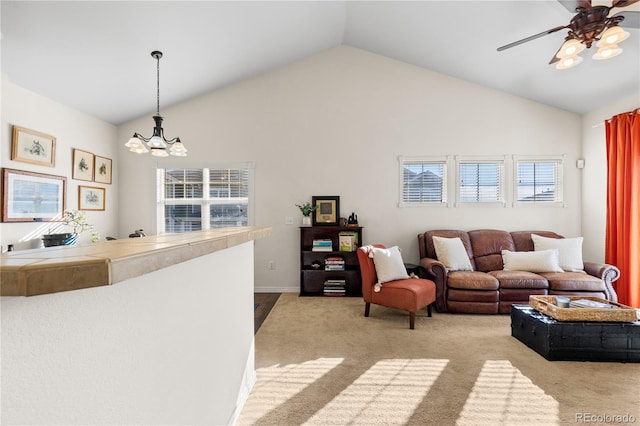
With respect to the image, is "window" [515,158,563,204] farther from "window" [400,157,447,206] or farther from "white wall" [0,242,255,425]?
"white wall" [0,242,255,425]

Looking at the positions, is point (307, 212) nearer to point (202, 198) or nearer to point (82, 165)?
point (202, 198)

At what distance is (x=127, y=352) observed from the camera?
2.61 ft

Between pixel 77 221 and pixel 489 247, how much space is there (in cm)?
558

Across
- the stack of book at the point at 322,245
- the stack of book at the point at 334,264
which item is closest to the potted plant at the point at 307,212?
the stack of book at the point at 322,245

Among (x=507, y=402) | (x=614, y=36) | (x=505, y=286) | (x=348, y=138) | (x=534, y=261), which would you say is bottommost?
(x=507, y=402)

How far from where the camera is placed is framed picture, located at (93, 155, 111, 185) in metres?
4.45

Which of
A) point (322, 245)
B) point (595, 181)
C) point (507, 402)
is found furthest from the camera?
point (322, 245)

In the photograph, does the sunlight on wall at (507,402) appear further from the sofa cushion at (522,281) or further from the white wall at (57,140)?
the white wall at (57,140)

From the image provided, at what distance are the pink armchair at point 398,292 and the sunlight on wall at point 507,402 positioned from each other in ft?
3.19

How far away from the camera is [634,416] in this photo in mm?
1811

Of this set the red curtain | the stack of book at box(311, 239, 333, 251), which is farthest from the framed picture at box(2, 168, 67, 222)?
the red curtain

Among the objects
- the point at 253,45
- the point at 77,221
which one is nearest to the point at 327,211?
the point at 253,45

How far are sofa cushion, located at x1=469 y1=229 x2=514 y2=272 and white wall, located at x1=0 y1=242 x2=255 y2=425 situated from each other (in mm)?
3760

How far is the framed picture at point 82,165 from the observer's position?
13.3 ft
